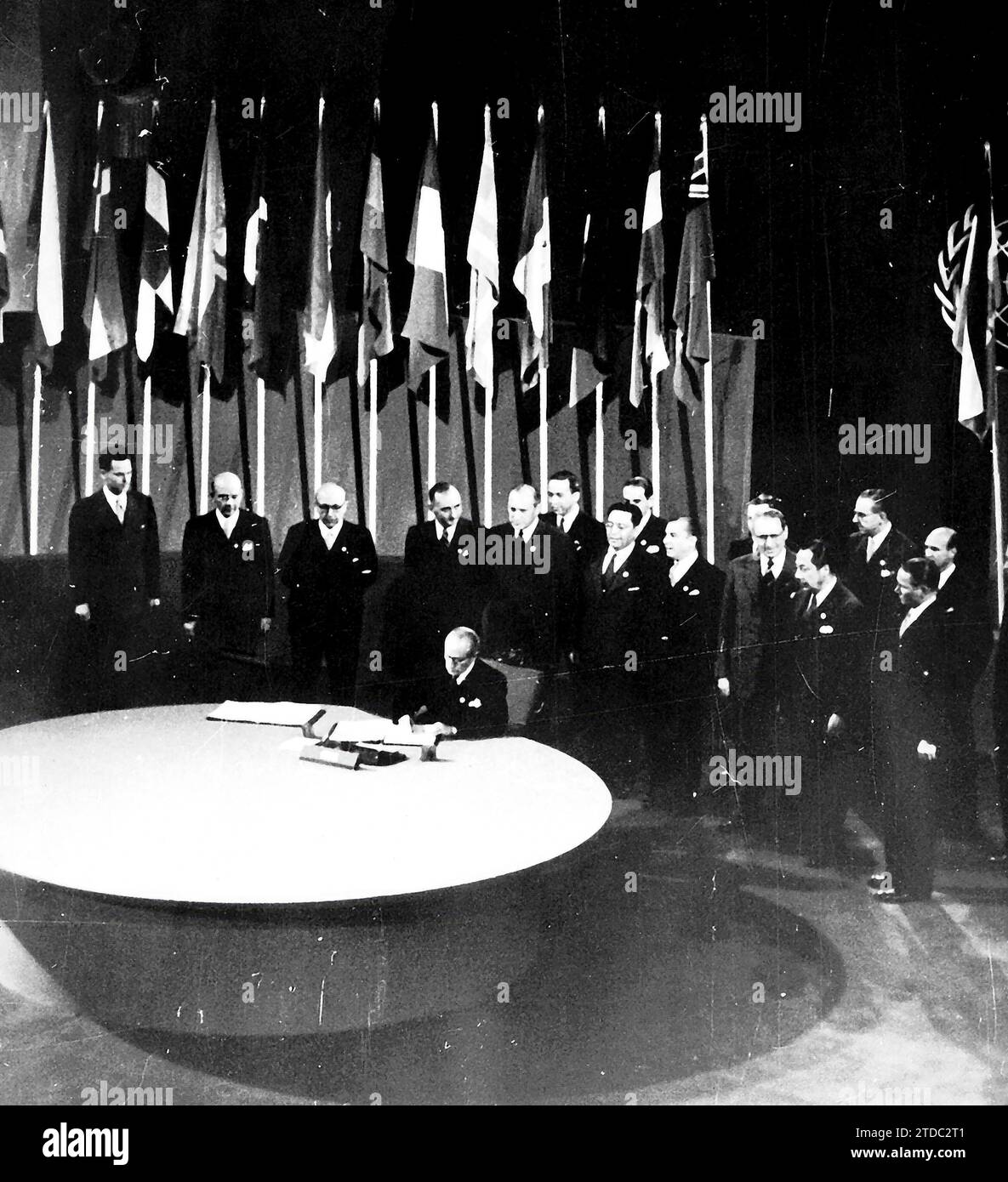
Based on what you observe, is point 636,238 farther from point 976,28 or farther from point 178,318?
point 178,318

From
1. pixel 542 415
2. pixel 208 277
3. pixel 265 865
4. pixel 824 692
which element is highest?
pixel 208 277

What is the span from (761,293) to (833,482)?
1.88 ft

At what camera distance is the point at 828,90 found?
2.83 meters

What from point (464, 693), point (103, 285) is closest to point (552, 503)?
point (464, 693)

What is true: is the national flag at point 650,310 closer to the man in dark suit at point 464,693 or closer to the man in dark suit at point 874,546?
the man in dark suit at point 874,546

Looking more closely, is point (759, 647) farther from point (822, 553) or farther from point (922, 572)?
point (922, 572)

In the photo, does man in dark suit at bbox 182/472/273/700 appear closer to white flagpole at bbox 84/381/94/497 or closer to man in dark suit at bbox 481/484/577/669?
white flagpole at bbox 84/381/94/497

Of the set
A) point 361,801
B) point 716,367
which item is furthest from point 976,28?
point 361,801

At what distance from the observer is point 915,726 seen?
287cm

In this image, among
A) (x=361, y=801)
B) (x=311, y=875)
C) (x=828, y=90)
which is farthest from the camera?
(x=828, y=90)

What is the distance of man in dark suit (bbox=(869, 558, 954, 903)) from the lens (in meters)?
2.87

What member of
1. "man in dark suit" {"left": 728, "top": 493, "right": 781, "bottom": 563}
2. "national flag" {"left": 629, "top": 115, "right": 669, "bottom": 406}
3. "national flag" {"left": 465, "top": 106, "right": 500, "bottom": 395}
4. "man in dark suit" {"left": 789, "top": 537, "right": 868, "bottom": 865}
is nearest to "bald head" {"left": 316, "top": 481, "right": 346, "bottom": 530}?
"national flag" {"left": 465, "top": 106, "right": 500, "bottom": 395}

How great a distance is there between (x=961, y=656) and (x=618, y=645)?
0.98 metres

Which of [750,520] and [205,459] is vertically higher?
[205,459]
